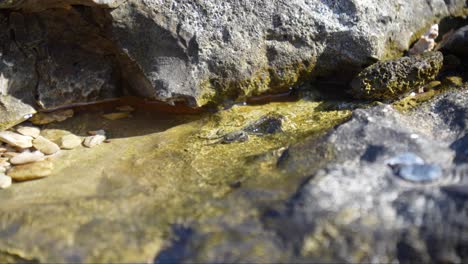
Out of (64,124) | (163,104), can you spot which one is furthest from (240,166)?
(64,124)

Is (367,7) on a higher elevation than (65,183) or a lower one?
higher

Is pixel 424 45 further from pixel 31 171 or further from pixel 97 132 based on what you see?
pixel 31 171

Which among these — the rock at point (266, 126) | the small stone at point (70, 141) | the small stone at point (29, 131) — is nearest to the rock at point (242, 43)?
the rock at point (266, 126)

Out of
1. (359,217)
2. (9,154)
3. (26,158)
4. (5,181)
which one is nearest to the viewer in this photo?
(359,217)

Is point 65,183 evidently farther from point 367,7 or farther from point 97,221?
point 367,7

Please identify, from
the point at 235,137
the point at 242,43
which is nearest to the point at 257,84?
the point at 242,43

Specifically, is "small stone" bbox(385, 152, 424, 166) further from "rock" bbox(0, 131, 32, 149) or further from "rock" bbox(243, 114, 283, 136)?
"rock" bbox(0, 131, 32, 149)
